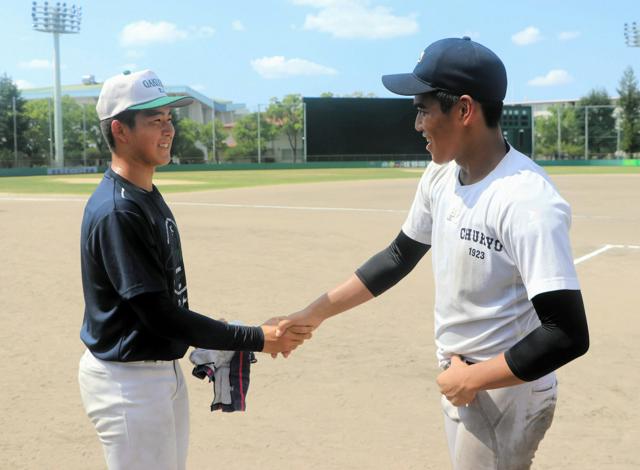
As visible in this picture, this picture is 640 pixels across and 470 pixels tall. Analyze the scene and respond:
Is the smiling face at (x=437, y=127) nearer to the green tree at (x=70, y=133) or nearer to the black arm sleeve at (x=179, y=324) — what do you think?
the black arm sleeve at (x=179, y=324)

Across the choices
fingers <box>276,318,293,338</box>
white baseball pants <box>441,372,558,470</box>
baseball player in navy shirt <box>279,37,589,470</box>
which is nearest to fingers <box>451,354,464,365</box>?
baseball player in navy shirt <box>279,37,589,470</box>

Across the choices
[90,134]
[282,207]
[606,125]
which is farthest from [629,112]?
[282,207]

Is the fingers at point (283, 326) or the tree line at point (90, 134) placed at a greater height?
the tree line at point (90, 134)

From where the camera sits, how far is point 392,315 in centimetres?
898

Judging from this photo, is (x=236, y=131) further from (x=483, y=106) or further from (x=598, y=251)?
(x=483, y=106)

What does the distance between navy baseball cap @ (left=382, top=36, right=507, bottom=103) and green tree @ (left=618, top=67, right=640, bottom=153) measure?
91915 millimetres

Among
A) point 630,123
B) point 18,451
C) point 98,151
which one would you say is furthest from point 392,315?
point 630,123

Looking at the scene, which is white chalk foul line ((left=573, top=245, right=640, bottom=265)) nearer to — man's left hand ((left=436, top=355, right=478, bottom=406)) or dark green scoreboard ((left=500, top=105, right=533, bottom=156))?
man's left hand ((left=436, top=355, right=478, bottom=406))

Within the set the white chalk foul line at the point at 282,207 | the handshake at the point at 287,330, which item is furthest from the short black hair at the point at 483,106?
the white chalk foul line at the point at 282,207

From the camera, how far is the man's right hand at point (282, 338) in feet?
11.3

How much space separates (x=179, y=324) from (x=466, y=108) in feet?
4.41

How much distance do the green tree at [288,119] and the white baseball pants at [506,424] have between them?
316 feet

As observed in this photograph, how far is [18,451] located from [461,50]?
4.11 meters

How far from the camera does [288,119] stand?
99062 mm
